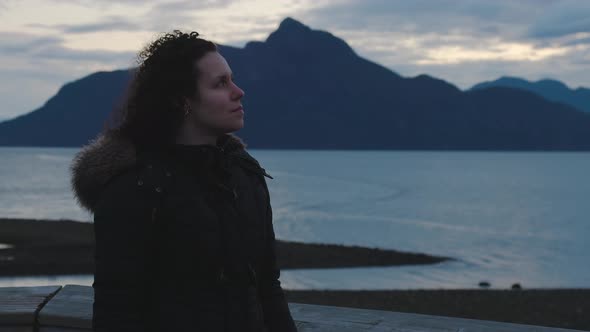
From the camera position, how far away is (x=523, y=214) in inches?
3745

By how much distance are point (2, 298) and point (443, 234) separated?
67965mm

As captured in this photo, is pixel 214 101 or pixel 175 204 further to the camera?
pixel 214 101

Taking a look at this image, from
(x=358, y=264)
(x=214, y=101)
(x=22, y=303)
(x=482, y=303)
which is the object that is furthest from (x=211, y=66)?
(x=358, y=264)

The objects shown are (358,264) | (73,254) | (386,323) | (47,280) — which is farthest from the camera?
(358,264)

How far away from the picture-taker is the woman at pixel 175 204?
2.66 meters

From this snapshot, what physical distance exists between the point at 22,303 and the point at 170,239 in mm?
2724

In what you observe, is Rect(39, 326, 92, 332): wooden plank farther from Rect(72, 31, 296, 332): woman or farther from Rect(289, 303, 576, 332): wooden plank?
Rect(72, 31, 296, 332): woman

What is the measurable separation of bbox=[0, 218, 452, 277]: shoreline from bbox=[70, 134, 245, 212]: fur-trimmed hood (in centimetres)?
3693

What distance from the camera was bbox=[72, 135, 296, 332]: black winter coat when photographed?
265cm

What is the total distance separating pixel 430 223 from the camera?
265ft

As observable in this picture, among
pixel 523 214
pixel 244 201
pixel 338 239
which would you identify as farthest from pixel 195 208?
pixel 523 214

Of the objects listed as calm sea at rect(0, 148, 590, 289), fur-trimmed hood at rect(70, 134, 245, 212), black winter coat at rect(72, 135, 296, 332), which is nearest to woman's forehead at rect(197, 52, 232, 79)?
black winter coat at rect(72, 135, 296, 332)

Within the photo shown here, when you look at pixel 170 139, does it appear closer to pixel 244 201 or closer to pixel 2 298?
pixel 244 201

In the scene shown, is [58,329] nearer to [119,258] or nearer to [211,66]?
[119,258]
